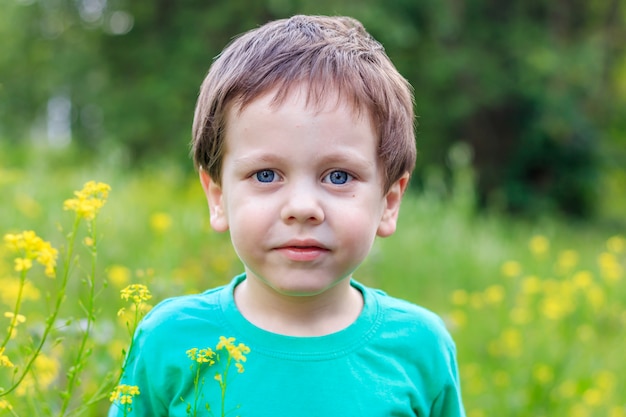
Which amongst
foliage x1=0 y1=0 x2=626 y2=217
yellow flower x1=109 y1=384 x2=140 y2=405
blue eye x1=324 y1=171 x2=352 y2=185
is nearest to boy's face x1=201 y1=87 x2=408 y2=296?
blue eye x1=324 y1=171 x2=352 y2=185

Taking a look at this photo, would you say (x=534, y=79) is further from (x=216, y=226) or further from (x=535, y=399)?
(x=216, y=226)

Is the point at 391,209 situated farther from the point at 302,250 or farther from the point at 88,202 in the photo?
the point at 88,202

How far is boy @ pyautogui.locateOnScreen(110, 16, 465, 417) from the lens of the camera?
5.35 ft

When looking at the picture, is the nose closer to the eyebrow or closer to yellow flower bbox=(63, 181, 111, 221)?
the eyebrow

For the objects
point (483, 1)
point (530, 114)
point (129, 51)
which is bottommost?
point (530, 114)

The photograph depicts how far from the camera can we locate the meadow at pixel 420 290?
9.89 ft

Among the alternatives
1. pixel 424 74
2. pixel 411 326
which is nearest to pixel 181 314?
pixel 411 326

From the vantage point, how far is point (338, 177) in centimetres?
167

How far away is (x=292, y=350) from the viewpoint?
1701 mm

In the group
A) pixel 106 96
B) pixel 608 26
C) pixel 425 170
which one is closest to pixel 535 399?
pixel 106 96

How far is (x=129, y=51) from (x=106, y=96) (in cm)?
103

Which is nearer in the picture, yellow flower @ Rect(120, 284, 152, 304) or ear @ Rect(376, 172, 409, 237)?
yellow flower @ Rect(120, 284, 152, 304)

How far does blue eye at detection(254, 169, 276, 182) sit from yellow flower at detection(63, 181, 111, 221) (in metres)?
0.32

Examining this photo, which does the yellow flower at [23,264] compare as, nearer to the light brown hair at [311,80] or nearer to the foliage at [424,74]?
the light brown hair at [311,80]
